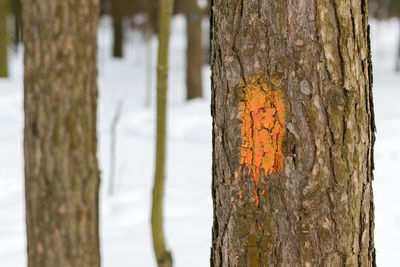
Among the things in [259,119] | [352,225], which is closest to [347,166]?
[352,225]

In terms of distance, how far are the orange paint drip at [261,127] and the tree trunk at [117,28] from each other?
1614cm

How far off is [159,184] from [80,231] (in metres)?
0.63

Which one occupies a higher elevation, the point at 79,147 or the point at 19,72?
the point at 19,72

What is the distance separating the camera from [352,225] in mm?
1438

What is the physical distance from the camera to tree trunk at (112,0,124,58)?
1700cm

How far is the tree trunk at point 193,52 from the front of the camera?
10.6 metres

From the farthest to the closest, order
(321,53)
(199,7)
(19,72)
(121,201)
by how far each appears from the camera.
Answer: (19,72), (199,7), (121,201), (321,53)

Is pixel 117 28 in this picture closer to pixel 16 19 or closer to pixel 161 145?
pixel 16 19

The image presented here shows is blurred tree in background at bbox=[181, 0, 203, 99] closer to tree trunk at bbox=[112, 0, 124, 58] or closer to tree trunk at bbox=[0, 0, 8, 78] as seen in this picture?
tree trunk at bbox=[0, 0, 8, 78]

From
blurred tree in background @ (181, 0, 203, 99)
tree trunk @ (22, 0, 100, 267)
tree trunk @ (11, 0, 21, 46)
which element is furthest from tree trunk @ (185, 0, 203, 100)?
tree trunk @ (11, 0, 21, 46)

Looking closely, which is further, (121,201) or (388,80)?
(388,80)

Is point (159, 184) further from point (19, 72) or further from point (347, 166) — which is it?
point (19, 72)

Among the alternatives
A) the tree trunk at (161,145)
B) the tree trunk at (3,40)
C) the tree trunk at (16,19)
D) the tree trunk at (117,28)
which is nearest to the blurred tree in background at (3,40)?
the tree trunk at (3,40)

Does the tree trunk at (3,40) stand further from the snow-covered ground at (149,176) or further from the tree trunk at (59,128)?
the tree trunk at (59,128)
